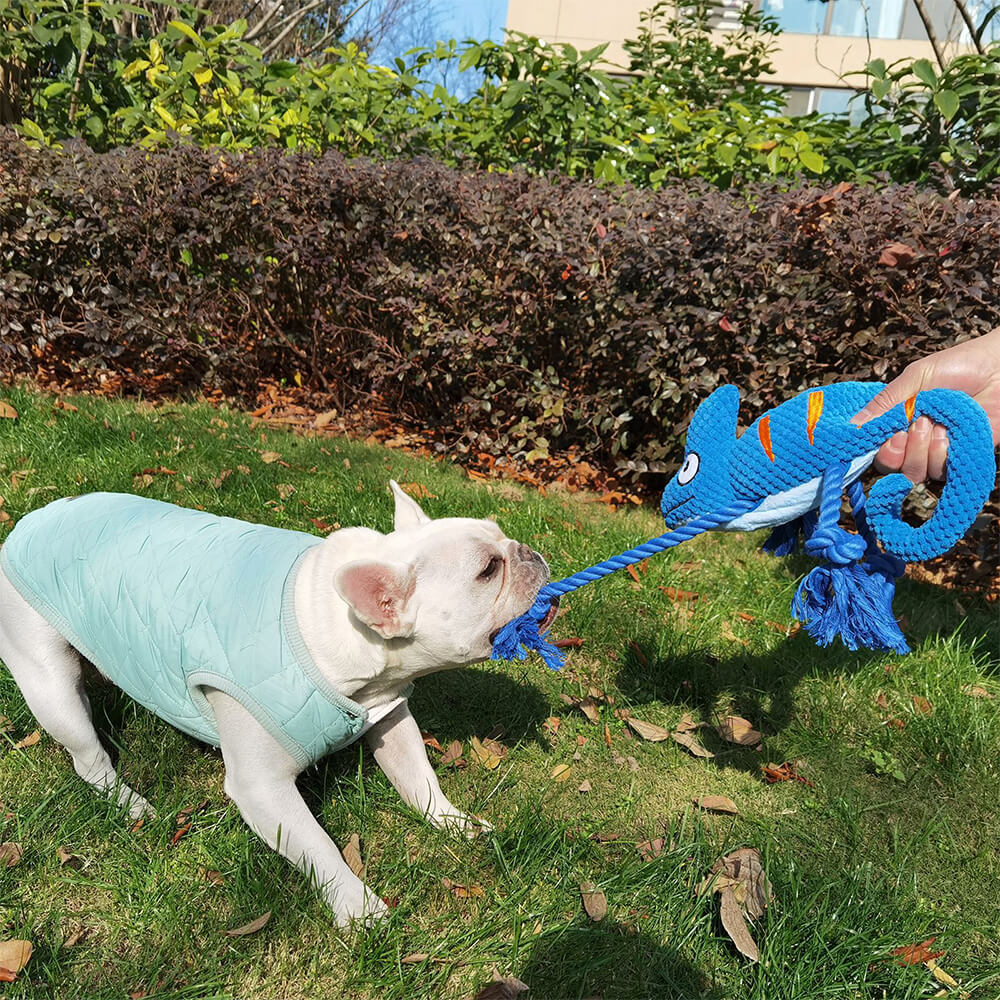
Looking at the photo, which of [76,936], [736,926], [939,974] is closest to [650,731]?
[736,926]

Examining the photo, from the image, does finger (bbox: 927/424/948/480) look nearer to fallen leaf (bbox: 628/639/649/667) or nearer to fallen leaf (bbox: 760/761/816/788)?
fallen leaf (bbox: 760/761/816/788)

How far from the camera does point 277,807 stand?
7.79 ft

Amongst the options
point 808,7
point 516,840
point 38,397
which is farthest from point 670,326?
point 808,7

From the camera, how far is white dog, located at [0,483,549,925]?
2.32 meters

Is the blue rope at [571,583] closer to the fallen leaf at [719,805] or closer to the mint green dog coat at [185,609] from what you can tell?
the mint green dog coat at [185,609]

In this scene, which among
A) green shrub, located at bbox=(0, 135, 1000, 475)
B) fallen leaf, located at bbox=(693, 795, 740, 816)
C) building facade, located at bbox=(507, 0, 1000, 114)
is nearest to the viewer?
fallen leaf, located at bbox=(693, 795, 740, 816)

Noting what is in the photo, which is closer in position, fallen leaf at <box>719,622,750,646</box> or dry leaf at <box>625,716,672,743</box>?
dry leaf at <box>625,716,672,743</box>

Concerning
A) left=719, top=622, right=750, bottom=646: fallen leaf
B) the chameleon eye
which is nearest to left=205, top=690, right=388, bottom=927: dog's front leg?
the chameleon eye

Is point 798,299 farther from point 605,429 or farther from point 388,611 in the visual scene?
point 388,611

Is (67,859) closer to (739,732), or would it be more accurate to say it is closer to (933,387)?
(739,732)

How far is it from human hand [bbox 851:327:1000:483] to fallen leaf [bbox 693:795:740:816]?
136 cm

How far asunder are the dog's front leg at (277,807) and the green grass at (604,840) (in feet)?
0.32

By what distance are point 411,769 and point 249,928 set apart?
71cm

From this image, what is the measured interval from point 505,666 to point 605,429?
7.19 ft
